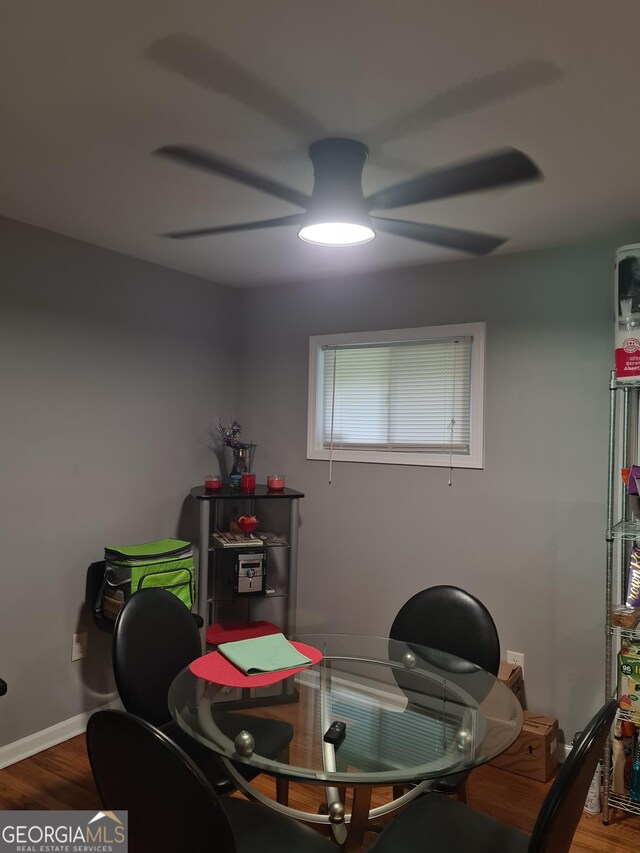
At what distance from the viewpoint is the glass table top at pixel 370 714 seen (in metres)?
1.65

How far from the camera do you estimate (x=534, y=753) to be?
277cm

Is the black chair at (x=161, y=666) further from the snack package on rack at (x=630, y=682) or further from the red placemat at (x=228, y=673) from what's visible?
the snack package on rack at (x=630, y=682)

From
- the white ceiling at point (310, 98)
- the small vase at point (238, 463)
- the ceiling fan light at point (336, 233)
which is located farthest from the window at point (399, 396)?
the ceiling fan light at point (336, 233)

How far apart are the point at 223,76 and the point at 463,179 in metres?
0.97

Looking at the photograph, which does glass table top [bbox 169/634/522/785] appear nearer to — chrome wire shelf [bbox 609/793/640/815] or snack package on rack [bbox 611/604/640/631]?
snack package on rack [bbox 611/604/640/631]

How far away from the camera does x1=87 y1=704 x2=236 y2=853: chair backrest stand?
50.8 inches

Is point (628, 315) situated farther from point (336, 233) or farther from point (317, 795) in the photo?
point (317, 795)

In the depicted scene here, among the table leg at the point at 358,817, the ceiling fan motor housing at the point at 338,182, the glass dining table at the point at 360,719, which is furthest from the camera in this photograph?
the ceiling fan motor housing at the point at 338,182

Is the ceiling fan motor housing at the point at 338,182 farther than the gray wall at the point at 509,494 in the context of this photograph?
No

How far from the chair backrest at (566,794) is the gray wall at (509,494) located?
5.36 ft

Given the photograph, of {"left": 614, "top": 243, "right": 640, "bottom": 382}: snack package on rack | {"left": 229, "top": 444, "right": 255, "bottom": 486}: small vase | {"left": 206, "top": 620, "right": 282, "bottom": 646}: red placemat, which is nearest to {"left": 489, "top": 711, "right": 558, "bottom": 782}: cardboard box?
{"left": 206, "top": 620, "right": 282, "bottom": 646}: red placemat

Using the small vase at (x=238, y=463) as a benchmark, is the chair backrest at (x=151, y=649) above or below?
Answer: below

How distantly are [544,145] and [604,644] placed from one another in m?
2.15

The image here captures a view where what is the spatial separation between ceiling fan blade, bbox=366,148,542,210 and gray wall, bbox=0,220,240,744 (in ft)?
5.16
